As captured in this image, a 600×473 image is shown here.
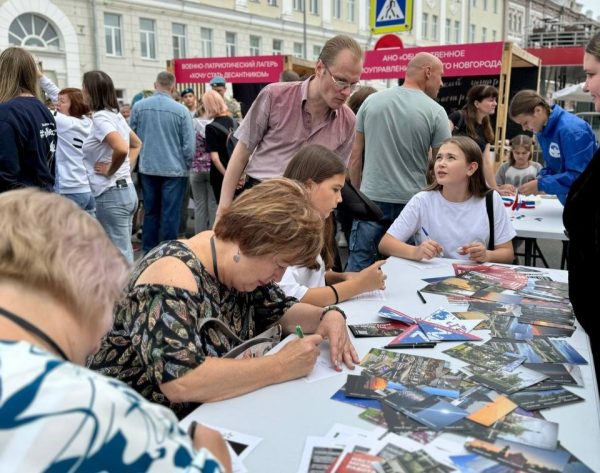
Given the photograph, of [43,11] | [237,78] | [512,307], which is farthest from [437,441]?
[43,11]

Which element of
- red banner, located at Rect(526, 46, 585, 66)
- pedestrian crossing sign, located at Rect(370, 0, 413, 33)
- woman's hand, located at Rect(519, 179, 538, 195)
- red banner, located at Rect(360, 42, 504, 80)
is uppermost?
red banner, located at Rect(526, 46, 585, 66)

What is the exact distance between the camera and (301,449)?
1124mm

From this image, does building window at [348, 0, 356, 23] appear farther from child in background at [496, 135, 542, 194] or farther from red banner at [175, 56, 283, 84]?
child in background at [496, 135, 542, 194]

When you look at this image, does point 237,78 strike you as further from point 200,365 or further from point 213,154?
point 200,365

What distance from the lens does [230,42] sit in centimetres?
2339

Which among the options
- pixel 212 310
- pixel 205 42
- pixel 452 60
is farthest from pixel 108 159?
pixel 205 42

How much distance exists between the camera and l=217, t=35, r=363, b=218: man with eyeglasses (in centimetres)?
269

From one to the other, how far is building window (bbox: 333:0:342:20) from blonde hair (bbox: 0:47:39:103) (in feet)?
88.8

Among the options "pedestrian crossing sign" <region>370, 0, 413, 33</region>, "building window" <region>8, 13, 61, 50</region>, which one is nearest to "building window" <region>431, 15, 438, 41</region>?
"building window" <region>8, 13, 61, 50</region>

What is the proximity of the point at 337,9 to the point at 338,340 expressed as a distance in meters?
29.1

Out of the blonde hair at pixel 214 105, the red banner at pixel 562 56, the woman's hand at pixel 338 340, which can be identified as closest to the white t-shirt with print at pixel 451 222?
the woman's hand at pixel 338 340

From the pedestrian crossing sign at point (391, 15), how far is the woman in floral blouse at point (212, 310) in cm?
441

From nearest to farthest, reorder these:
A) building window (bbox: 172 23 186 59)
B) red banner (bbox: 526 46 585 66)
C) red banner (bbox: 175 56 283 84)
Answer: red banner (bbox: 175 56 283 84)
red banner (bbox: 526 46 585 66)
building window (bbox: 172 23 186 59)

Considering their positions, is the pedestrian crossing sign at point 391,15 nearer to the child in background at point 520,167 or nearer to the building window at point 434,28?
the child in background at point 520,167
